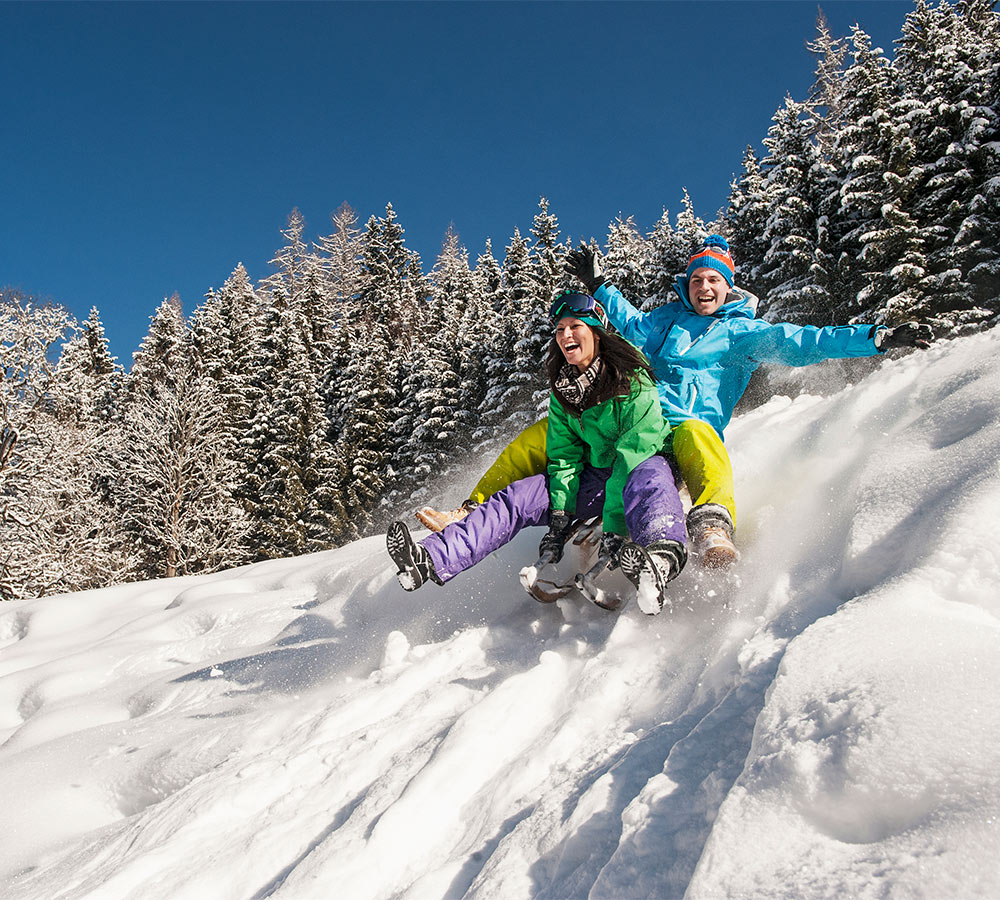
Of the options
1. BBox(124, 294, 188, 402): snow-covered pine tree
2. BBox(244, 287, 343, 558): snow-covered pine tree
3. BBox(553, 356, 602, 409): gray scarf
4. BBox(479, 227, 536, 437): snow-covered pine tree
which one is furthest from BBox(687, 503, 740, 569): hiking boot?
BBox(124, 294, 188, 402): snow-covered pine tree

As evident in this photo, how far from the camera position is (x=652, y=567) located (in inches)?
82.7

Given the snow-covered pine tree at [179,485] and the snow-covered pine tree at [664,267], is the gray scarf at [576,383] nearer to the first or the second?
the snow-covered pine tree at [664,267]

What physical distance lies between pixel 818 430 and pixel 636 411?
1.01 meters

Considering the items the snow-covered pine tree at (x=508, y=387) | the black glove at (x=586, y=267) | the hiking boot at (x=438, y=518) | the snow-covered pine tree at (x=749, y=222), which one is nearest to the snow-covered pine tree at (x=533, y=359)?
the snow-covered pine tree at (x=508, y=387)

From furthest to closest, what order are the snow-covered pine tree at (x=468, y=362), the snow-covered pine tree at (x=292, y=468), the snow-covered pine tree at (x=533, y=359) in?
the snow-covered pine tree at (x=292, y=468)
the snow-covered pine tree at (x=468, y=362)
the snow-covered pine tree at (x=533, y=359)

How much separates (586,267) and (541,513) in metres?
1.88

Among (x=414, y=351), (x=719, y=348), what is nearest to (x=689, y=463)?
(x=719, y=348)

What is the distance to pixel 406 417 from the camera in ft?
79.0

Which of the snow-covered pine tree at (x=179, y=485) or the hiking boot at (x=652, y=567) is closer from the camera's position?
the hiking boot at (x=652, y=567)

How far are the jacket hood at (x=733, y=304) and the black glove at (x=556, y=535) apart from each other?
4.87 ft

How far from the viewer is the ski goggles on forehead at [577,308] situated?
10.1ft

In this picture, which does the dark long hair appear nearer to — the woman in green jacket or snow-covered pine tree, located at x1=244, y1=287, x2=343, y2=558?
the woman in green jacket

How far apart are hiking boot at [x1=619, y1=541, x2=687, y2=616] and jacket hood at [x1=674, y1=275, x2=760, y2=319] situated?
183 cm

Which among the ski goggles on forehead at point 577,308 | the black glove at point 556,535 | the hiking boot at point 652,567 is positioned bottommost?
the hiking boot at point 652,567
